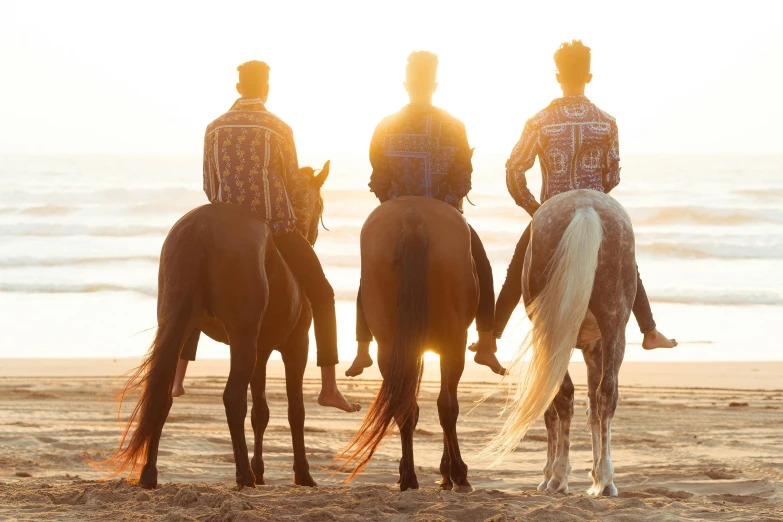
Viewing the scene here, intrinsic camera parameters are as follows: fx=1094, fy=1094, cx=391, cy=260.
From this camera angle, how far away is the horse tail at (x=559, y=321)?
622cm

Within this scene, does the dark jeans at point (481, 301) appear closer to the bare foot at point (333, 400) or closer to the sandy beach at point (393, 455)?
the bare foot at point (333, 400)

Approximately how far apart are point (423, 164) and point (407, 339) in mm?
1139

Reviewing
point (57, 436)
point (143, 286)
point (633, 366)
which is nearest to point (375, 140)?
point (57, 436)

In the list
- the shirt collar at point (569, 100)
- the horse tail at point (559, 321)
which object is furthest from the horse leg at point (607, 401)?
the shirt collar at point (569, 100)

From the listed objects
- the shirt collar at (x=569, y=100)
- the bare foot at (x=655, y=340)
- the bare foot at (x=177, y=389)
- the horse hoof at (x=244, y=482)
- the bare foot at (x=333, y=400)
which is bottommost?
the horse hoof at (x=244, y=482)

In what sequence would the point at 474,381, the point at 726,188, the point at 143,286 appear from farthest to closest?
the point at 726,188 < the point at 143,286 < the point at 474,381

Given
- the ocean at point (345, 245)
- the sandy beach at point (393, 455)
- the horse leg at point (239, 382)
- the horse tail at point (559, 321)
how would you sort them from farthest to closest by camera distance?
the ocean at point (345, 245) < the horse tail at point (559, 321) < the horse leg at point (239, 382) < the sandy beach at point (393, 455)

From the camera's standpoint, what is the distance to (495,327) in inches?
278

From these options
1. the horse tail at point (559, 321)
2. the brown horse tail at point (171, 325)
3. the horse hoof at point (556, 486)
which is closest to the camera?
the brown horse tail at point (171, 325)

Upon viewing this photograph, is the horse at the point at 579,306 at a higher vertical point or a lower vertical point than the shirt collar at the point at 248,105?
lower

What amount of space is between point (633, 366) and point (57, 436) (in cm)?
680

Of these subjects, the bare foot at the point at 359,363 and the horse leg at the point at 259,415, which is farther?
the horse leg at the point at 259,415

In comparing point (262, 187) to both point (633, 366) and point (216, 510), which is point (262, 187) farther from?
point (633, 366)

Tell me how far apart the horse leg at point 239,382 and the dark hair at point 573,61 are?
2506 mm
